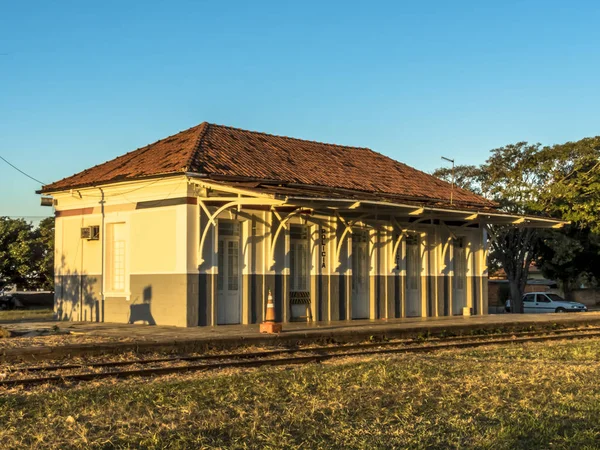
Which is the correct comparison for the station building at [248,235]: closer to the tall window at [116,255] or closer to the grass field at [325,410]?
the tall window at [116,255]

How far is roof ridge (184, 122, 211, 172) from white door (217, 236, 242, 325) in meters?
2.04

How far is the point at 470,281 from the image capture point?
85.5ft

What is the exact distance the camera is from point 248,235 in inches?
785

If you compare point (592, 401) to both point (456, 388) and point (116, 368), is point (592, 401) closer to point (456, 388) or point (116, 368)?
point (456, 388)

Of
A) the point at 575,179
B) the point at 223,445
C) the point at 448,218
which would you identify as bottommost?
the point at 223,445

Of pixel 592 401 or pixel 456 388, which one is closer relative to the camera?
pixel 592 401

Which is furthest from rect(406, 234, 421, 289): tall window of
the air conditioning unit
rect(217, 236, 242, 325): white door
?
the air conditioning unit

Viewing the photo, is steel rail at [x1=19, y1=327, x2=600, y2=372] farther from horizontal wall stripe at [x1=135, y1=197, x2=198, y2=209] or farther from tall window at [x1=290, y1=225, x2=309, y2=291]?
horizontal wall stripe at [x1=135, y1=197, x2=198, y2=209]

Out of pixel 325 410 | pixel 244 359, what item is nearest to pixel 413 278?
pixel 244 359

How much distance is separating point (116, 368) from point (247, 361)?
211cm

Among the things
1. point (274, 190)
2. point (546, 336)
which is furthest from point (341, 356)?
point (546, 336)

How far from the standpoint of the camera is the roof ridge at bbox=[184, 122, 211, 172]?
61.7ft

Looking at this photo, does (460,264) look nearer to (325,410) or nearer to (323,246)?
(323,246)

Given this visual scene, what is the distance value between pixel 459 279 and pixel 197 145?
1001cm
